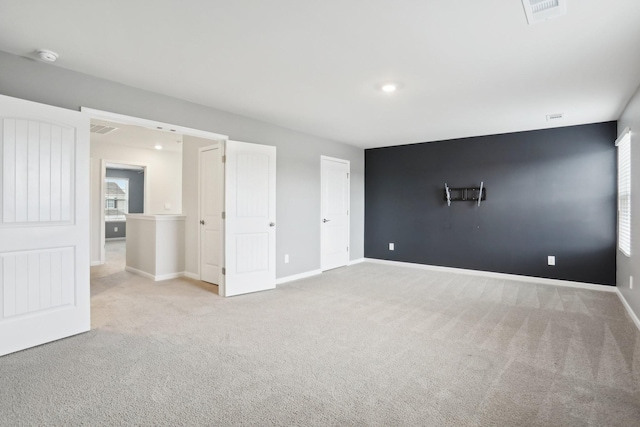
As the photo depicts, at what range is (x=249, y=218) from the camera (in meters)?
4.50

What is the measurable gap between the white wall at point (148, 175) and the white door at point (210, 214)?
9.57 feet

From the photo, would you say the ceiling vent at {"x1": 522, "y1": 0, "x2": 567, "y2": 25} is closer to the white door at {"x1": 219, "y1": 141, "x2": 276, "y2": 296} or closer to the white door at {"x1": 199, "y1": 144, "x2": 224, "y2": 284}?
the white door at {"x1": 219, "y1": 141, "x2": 276, "y2": 296}

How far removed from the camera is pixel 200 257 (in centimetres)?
516

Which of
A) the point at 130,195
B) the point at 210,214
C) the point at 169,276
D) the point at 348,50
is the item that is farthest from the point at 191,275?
the point at 130,195

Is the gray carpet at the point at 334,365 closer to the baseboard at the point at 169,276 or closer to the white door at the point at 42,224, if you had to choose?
the white door at the point at 42,224

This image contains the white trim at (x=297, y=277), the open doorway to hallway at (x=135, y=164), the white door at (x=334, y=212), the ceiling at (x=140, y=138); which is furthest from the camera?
the open doorway to hallway at (x=135, y=164)

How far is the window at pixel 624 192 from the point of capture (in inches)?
153

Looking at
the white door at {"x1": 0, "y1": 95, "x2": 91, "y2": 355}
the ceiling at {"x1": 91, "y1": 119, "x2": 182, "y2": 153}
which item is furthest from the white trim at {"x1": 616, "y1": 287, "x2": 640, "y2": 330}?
the ceiling at {"x1": 91, "y1": 119, "x2": 182, "y2": 153}

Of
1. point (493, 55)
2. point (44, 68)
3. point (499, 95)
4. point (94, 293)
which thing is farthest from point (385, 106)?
point (94, 293)

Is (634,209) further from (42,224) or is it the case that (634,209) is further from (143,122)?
(42,224)

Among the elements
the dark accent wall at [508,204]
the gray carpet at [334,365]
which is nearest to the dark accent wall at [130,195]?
the gray carpet at [334,365]

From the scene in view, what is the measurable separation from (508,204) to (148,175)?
755cm

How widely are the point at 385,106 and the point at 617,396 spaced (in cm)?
336

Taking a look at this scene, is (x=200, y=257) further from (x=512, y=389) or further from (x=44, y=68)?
(x=512, y=389)
